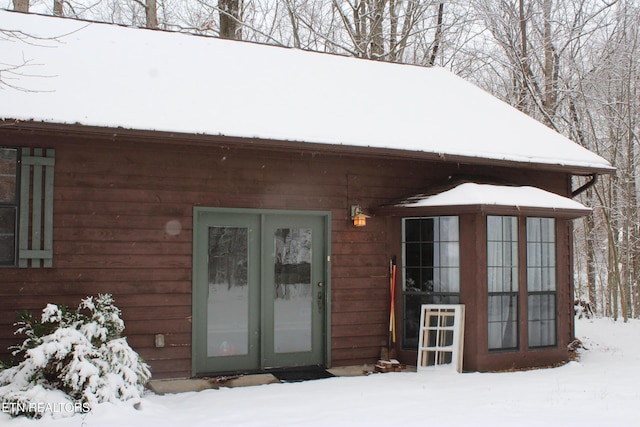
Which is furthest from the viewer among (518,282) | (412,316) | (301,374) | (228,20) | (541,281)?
(228,20)

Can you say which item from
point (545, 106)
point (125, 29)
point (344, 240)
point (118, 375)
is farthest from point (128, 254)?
point (545, 106)

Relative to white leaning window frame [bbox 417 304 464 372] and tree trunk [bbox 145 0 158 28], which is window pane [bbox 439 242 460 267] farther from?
tree trunk [bbox 145 0 158 28]

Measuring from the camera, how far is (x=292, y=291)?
24.8 feet

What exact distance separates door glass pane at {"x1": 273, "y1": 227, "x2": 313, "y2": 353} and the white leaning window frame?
136cm

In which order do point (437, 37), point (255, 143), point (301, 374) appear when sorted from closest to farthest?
point (255, 143) → point (301, 374) → point (437, 37)

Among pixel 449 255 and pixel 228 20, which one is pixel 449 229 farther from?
pixel 228 20

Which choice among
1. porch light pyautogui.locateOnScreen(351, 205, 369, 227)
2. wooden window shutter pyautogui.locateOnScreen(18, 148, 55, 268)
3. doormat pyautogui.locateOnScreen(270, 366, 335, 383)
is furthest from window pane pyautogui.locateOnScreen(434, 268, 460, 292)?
wooden window shutter pyautogui.locateOnScreen(18, 148, 55, 268)

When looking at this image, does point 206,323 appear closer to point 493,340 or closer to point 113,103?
point 113,103

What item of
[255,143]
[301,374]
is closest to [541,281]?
[301,374]

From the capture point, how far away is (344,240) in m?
7.71

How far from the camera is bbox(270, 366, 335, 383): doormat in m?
6.94

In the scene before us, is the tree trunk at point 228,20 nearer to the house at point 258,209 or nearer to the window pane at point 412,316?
the house at point 258,209

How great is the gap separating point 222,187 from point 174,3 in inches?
566

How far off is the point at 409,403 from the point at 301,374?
173 centimetres
